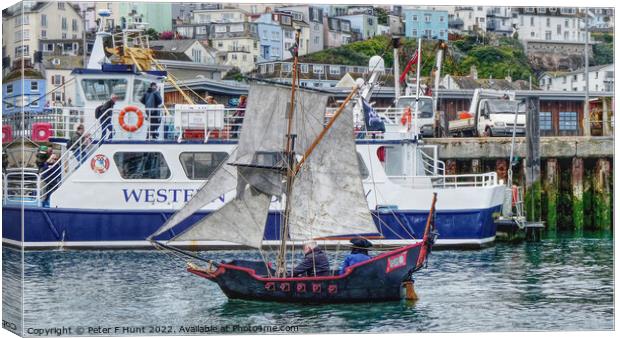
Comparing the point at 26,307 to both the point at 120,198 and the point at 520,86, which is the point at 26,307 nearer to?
the point at 120,198

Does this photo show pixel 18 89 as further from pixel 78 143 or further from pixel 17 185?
pixel 78 143

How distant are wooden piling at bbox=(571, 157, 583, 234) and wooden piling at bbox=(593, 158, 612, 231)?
42 cm

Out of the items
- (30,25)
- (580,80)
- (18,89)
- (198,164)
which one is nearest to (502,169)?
(580,80)

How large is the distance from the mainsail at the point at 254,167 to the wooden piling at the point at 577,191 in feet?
31.9

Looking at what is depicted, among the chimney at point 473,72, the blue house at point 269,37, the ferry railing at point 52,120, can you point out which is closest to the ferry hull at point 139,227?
the ferry railing at point 52,120

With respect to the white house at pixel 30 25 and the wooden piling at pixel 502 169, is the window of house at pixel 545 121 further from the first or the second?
the white house at pixel 30 25

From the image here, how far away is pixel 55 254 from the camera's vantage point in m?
28.4

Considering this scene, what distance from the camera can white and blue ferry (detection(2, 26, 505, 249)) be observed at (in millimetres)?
29344

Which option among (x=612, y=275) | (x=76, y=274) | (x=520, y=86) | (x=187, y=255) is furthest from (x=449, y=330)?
(x=520, y=86)

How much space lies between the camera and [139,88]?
101 ft

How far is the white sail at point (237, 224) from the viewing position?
25.5 metres

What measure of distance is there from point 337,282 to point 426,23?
5.52 m

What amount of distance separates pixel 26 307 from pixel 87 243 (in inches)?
247

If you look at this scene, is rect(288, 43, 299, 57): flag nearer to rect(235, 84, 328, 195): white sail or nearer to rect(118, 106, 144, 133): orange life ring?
rect(235, 84, 328, 195): white sail
